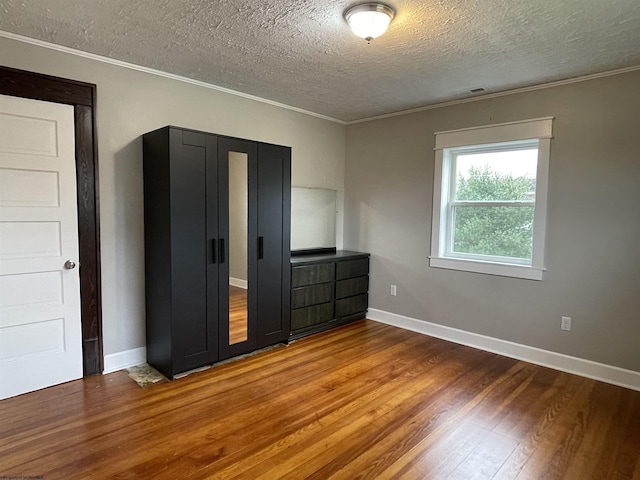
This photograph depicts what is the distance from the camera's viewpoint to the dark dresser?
3.86 meters

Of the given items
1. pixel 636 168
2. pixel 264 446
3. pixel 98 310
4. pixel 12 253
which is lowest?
pixel 264 446

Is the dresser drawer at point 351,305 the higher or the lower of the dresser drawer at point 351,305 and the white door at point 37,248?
the lower

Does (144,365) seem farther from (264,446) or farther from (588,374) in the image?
(588,374)

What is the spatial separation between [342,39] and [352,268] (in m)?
2.54

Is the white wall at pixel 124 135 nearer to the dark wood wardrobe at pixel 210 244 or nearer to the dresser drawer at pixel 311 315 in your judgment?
the dark wood wardrobe at pixel 210 244

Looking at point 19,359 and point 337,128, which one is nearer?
point 19,359

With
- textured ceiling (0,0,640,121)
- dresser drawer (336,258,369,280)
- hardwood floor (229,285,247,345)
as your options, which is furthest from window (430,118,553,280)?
hardwood floor (229,285,247,345)

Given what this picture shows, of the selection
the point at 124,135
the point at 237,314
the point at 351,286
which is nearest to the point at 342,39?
the point at 124,135

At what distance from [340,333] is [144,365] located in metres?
1.93

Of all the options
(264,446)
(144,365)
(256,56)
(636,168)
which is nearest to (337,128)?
(256,56)

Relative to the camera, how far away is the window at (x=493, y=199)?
11.1 ft

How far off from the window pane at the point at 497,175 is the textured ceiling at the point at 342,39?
64 cm

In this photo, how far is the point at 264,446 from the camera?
2.14m

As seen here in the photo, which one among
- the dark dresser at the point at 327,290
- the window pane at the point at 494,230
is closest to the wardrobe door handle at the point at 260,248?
the dark dresser at the point at 327,290
